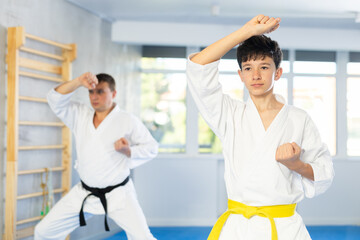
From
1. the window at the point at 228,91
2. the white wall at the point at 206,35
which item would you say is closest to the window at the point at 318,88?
the window at the point at 228,91

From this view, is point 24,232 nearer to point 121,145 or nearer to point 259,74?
point 121,145

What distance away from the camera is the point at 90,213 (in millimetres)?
3535

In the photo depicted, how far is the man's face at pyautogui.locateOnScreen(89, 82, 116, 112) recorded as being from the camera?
12.2 ft

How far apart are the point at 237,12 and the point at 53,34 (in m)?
2.15

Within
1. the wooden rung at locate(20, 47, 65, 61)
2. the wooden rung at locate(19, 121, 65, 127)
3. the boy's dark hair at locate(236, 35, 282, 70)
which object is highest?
the wooden rung at locate(20, 47, 65, 61)

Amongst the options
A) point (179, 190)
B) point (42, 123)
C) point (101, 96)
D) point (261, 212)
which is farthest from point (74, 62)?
point (261, 212)

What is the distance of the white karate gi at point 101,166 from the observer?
3402 mm

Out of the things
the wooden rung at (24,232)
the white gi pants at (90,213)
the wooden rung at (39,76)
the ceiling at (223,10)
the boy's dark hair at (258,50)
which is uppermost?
the ceiling at (223,10)

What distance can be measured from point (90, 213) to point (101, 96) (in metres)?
0.92

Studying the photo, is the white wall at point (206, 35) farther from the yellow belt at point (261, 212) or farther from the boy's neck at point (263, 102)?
the yellow belt at point (261, 212)

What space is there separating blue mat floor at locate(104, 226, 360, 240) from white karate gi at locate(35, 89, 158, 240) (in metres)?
2.06

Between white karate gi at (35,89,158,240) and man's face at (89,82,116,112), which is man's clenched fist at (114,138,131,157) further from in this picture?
man's face at (89,82,116,112)

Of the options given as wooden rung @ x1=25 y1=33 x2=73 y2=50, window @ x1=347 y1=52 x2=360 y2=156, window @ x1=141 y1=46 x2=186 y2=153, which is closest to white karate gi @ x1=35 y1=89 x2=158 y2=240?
wooden rung @ x1=25 y1=33 x2=73 y2=50

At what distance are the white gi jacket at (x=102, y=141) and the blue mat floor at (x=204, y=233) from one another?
206 cm
